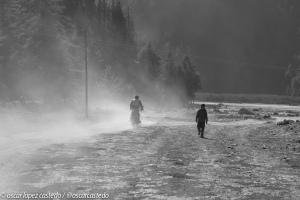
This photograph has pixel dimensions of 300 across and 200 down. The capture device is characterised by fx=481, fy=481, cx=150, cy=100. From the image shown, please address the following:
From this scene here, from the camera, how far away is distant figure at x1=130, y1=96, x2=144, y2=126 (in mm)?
34312

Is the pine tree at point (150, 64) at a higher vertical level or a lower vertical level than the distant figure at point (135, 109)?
higher

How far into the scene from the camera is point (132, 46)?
127750mm

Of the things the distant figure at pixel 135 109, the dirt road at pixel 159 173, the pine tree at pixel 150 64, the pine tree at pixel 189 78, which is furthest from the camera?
the pine tree at pixel 189 78

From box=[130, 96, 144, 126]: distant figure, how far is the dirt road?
14.0 meters

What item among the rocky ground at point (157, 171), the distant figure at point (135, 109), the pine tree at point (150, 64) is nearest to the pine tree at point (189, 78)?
the pine tree at point (150, 64)

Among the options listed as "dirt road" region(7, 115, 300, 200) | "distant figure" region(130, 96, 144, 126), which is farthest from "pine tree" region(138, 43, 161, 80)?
"dirt road" region(7, 115, 300, 200)

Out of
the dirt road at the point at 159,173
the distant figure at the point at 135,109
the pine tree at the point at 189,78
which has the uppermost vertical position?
the pine tree at the point at 189,78

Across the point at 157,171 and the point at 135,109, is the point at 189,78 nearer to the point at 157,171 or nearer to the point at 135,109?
the point at 135,109

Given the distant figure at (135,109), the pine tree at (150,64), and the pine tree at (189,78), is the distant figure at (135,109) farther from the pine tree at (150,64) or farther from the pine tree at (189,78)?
the pine tree at (189,78)

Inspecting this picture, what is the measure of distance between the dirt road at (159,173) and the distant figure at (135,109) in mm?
14024

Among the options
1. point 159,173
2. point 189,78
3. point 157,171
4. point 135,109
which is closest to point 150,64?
point 189,78

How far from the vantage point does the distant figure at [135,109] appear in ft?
113

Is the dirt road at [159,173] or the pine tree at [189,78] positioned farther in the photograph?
the pine tree at [189,78]

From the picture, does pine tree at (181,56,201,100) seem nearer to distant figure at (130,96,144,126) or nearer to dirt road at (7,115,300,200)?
distant figure at (130,96,144,126)
